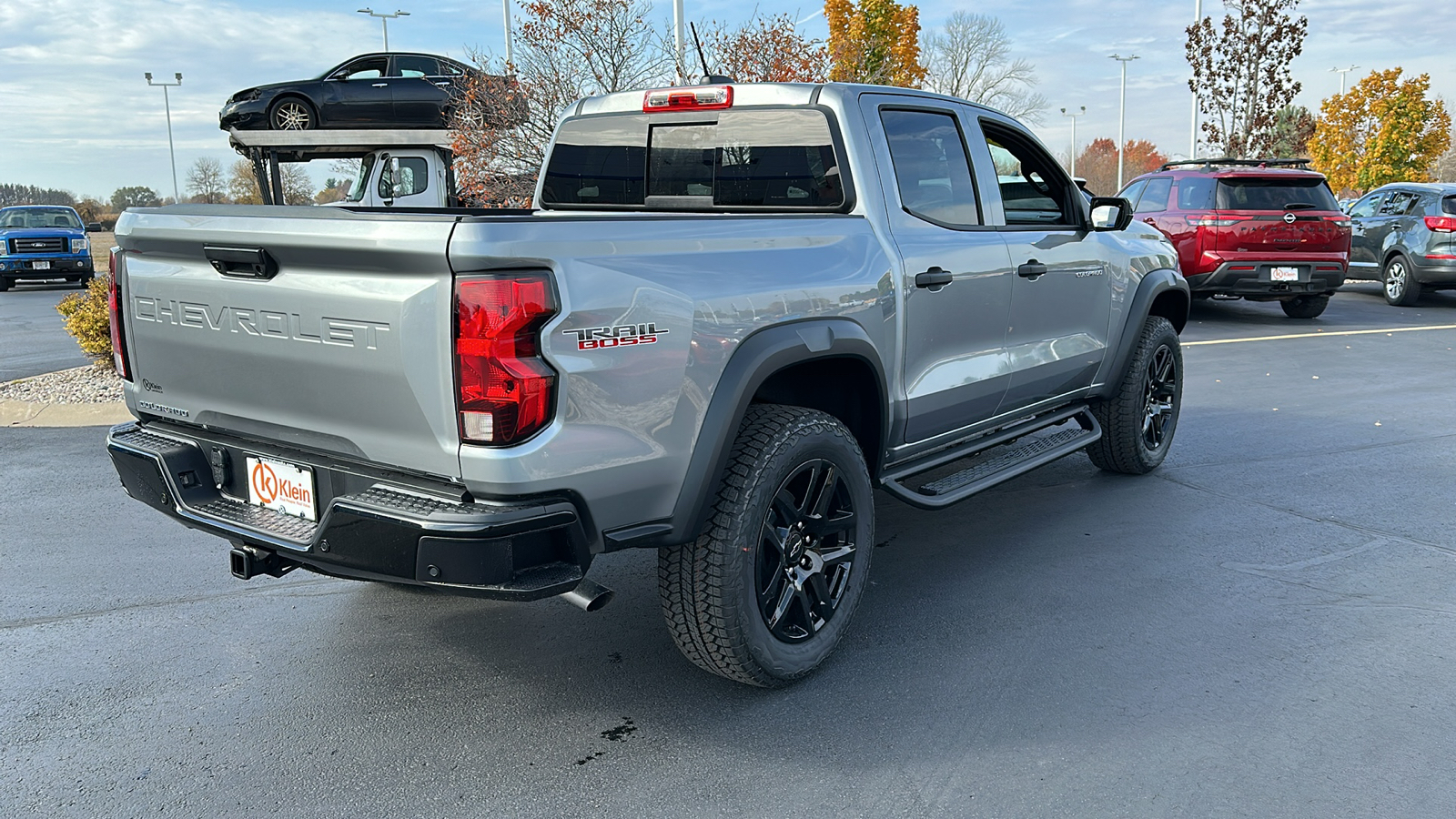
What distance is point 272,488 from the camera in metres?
3.16

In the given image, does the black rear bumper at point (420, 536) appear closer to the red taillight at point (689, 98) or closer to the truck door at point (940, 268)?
the truck door at point (940, 268)

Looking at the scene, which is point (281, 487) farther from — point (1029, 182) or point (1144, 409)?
point (1144, 409)

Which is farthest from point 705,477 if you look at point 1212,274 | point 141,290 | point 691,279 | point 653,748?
point 1212,274

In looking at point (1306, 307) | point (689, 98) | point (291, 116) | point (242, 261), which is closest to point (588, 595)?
point (242, 261)

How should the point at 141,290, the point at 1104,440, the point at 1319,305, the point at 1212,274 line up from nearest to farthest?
the point at 141,290 < the point at 1104,440 < the point at 1212,274 < the point at 1319,305

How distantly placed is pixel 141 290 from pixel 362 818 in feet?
5.98

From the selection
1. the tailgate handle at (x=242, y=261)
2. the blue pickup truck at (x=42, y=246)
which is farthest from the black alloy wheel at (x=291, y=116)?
the tailgate handle at (x=242, y=261)

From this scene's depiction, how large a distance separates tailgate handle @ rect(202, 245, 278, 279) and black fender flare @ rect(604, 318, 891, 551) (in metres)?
1.20

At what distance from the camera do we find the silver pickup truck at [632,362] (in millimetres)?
2680

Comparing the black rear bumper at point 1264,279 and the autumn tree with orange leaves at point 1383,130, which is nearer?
the black rear bumper at point 1264,279

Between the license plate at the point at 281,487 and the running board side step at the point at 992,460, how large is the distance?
2021 mm

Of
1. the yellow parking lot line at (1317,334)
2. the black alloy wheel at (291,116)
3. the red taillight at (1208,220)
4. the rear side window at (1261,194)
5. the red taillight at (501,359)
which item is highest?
the black alloy wheel at (291,116)

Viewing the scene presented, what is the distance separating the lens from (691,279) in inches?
119

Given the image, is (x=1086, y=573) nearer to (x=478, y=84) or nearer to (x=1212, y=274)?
(x=1212, y=274)
